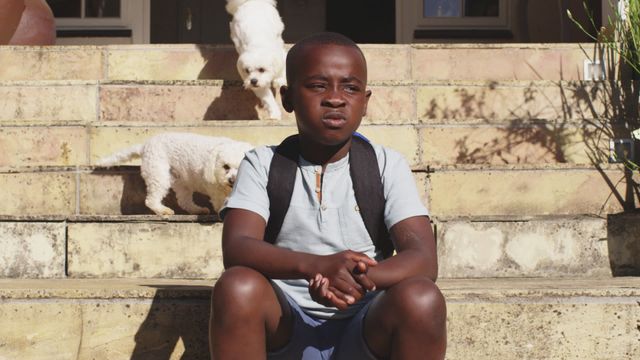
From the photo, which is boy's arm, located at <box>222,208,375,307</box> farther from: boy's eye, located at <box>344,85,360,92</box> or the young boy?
boy's eye, located at <box>344,85,360,92</box>

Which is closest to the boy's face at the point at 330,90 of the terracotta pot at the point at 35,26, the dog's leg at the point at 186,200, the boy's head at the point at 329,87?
the boy's head at the point at 329,87

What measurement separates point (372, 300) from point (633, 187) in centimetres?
240

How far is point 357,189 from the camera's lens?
97.4 inches

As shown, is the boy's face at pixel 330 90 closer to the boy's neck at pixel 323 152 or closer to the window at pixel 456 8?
the boy's neck at pixel 323 152

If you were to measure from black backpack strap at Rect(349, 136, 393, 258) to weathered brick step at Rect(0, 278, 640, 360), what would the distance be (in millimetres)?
461

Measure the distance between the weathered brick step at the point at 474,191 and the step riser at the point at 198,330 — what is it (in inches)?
51.1

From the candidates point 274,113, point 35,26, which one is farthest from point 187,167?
point 35,26

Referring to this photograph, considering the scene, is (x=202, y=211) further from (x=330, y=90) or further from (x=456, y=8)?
(x=456, y=8)

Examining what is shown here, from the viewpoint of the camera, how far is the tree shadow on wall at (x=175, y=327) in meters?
2.85

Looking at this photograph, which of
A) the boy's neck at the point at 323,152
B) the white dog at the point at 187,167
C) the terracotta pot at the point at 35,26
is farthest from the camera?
the terracotta pot at the point at 35,26

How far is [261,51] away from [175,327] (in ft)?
9.13

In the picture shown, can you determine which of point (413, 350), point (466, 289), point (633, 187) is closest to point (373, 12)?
point (633, 187)

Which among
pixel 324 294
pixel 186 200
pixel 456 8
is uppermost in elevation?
pixel 456 8

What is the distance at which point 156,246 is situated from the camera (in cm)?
372
